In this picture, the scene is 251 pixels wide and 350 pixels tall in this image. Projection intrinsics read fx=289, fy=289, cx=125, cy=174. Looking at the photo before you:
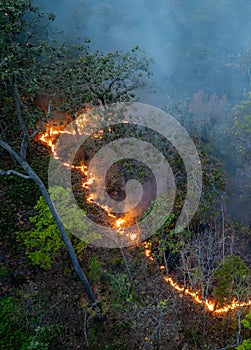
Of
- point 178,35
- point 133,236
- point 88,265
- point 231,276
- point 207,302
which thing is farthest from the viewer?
point 178,35

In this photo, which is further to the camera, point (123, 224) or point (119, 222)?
point (119, 222)

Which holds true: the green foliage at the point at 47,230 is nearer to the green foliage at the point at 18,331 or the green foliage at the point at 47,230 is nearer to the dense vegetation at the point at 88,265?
the dense vegetation at the point at 88,265

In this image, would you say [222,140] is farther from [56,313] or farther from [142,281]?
[56,313]

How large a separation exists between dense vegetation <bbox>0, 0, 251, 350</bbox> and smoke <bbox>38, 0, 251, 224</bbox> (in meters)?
17.9

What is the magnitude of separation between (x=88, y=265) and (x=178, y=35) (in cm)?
4072

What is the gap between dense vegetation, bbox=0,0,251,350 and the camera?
812 cm

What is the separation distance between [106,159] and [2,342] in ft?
37.7

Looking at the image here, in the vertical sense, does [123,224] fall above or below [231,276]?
above

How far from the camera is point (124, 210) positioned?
49.9 feet

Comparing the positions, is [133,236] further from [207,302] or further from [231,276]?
[231,276]

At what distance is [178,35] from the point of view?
4291cm

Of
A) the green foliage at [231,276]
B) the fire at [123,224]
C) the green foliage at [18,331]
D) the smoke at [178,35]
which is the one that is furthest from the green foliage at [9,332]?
the smoke at [178,35]

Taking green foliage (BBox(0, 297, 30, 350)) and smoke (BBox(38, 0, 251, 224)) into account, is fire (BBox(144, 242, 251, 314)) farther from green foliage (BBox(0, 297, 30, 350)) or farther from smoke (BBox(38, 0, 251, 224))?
smoke (BBox(38, 0, 251, 224))

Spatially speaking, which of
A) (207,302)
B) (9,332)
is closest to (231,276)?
(207,302)
